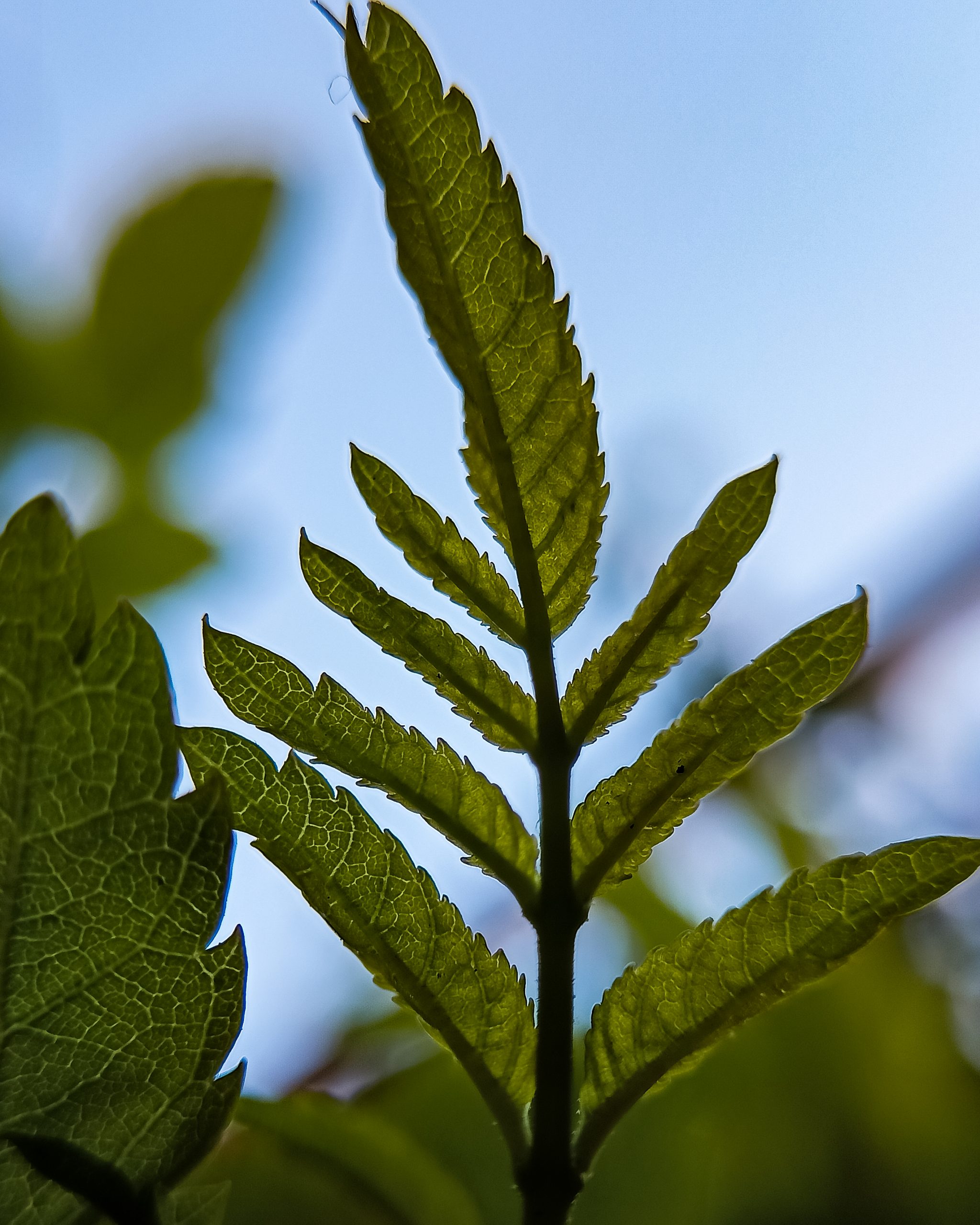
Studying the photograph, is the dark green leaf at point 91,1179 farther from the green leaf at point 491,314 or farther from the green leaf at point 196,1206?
the green leaf at point 491,314

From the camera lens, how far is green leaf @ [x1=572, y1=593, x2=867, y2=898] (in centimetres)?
37

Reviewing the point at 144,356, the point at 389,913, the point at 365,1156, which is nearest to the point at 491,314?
the point at 389,913

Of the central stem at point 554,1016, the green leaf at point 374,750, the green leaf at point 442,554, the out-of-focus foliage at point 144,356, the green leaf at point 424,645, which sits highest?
the out-of-focus foliage at point 144,356

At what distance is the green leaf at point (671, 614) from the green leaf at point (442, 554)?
0.04 m

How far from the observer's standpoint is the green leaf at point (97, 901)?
318 mm

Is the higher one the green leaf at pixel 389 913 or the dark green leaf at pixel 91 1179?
the green leaf at pixel 389 913

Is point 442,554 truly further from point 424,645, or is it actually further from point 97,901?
point 97,901

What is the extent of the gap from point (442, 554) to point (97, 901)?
0.18 m

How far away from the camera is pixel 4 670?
12.4 inches

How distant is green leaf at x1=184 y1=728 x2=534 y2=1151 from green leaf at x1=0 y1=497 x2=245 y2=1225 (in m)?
0.03

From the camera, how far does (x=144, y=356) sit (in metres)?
1.07

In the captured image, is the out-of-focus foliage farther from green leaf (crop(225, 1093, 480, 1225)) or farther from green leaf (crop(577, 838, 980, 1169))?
green leaf (crop(577, 838, 980, 1169))

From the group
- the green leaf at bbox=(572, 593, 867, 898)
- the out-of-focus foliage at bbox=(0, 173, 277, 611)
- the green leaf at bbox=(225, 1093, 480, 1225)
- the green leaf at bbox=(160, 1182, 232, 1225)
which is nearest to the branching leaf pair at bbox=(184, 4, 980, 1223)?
the green leaf at bbox=(572, 593, 867, 898)

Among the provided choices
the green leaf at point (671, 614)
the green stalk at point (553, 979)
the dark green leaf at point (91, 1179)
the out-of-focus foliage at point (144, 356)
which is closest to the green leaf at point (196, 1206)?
the dark green leaf at point (91, 1179)
